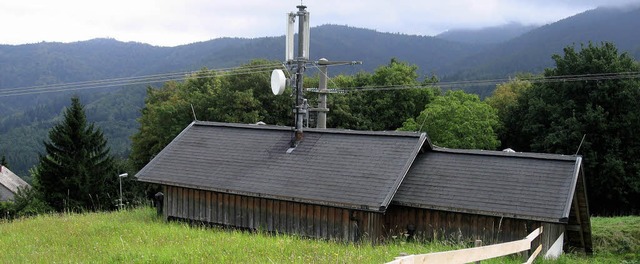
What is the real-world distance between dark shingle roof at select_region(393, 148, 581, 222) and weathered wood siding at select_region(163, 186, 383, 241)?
1.28 meters

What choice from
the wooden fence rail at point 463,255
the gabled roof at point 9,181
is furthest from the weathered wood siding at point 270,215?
the gabled roof at point 9,181

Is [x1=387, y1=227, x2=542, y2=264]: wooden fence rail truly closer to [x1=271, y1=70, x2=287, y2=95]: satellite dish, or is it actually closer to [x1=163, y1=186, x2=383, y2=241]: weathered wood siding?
[x1=163, y1=186, x2=383, y2=241]: weathered wood siding

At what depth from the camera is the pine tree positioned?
37.5 m

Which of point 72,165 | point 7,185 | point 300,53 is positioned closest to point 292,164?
point 300,53

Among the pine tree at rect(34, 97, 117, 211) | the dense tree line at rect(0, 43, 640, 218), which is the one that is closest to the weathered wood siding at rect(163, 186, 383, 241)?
the dense tree line at rect(0, 43, 640, 218)

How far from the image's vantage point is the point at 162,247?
36.7ft

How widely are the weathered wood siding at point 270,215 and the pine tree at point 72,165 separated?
70.2 feet

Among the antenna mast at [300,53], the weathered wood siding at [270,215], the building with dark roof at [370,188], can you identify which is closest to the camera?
the building with dark roof at [370,188]

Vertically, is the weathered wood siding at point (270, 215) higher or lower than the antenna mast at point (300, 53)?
lower

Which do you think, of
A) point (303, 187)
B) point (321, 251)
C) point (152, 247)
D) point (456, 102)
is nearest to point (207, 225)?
point (303, 187)

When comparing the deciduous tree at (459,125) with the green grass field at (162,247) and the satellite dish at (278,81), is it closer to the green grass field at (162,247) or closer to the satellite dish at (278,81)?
the satellite dish at (278,81)

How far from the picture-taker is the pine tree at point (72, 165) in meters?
37.5

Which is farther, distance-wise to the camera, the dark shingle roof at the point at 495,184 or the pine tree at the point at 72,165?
the pine tree at the point at 72,165

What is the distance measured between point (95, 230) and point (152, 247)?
4.10 metres
